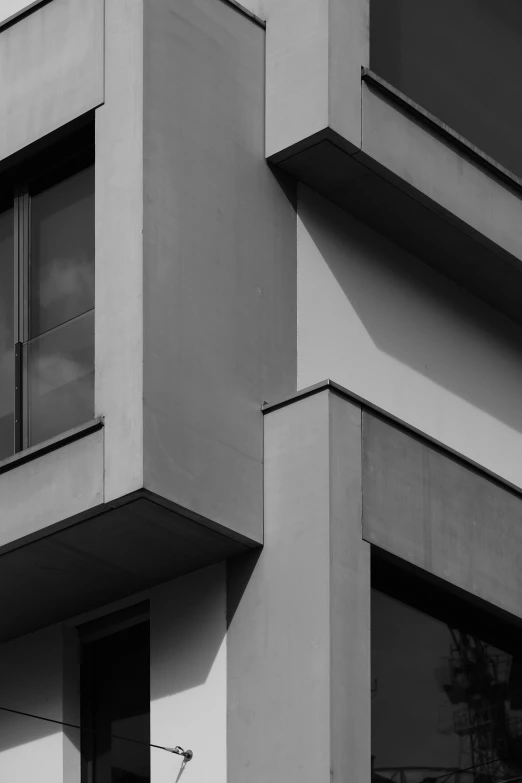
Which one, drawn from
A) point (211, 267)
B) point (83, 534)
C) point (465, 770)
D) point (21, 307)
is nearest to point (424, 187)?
point (211, 267)

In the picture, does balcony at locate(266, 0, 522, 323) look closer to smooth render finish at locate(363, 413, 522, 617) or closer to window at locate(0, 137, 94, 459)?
window at locate(0, 137, 94, 459)

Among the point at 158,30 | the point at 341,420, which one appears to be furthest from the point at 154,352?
the point at 158,30

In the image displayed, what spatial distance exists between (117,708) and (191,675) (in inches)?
45.5

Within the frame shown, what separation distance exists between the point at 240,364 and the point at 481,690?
11.7 ft

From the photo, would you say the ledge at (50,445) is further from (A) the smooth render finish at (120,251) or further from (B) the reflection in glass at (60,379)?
(B) the reflection in glass at (60,379)

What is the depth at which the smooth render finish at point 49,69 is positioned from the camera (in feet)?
54.7

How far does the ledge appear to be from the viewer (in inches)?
601

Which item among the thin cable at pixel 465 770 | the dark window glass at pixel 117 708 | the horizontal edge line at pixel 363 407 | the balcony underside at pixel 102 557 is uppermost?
the horizontal edge line at pixel 363 407

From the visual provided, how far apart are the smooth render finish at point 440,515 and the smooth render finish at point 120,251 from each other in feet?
6.70

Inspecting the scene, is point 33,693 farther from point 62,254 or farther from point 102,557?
point 62,254

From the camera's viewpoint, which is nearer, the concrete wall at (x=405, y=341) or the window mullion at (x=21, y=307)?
the window mullion at (x=21, y=307)

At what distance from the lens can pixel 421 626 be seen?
54.5 feet

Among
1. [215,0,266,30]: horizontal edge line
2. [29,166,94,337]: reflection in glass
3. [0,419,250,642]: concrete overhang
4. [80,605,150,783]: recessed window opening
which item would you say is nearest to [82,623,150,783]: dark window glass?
[80,605,150,783]: recessed window opening

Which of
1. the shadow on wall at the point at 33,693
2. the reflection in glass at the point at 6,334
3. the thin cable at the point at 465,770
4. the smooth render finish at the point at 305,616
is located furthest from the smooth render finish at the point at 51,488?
the thin cable at the point at 465,770
